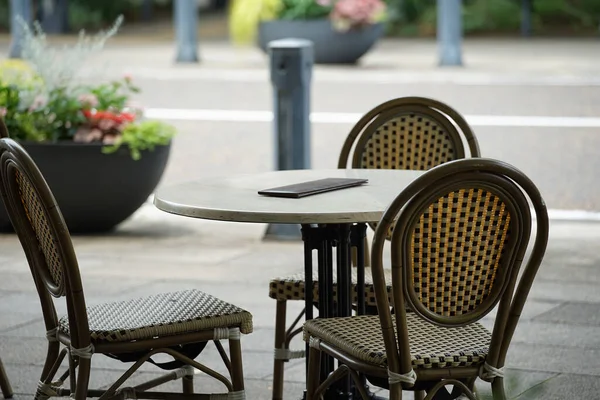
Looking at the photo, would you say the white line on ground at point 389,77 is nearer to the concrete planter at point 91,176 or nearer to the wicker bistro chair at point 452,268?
the concrete planter at point 91,176

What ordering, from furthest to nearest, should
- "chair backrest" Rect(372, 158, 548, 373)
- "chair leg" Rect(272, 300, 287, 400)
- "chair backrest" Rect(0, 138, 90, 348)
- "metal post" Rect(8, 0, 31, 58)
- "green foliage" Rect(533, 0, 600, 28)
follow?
"green foliage" Rect(533, 0, 600, 28), "metal post" Rect(8, 0, 31, 58), "chair leg" Rect(272, 300, 287, 400), "chair backrest" Rect(0, 138, 90, 348), "chair backrest" Rect(372, 158, 548, 373)

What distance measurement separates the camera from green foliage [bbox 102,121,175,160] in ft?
22.5

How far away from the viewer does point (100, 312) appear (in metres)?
3.62

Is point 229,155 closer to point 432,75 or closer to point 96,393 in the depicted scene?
point 432,75

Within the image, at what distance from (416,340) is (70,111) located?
13.6 feet

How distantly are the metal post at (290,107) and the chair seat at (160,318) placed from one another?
131 inches

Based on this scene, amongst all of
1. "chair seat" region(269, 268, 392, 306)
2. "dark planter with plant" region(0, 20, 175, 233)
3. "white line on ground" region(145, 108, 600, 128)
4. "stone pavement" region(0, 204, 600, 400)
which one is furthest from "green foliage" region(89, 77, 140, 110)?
"white line on ground" region(145, 108, 600, 128)

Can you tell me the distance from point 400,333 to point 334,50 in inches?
513

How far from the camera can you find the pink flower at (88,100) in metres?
7.05

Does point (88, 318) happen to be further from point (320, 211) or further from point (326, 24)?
point (326, 24)

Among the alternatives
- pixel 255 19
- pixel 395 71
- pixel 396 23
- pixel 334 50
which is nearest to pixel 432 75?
pixel 395 71

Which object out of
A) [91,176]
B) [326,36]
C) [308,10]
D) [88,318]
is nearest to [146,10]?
[308,10]

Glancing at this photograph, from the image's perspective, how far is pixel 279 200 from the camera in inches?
142

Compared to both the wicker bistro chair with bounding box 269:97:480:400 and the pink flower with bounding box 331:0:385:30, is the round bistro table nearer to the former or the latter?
the wicker bistro chair with bounding box 269:97:480:400
